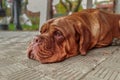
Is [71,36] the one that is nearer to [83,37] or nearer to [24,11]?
[83,37]

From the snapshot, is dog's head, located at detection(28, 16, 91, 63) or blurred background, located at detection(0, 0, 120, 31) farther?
blurred background, located at detection(0, 0, 120, 31)

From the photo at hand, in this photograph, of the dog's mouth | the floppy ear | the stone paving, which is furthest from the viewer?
the floppy ear

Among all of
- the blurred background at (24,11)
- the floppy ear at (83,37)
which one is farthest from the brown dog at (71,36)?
the blurred background at (24,11)

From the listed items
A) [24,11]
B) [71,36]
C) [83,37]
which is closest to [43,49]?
[71,36]

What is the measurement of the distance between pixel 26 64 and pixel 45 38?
0.26 meters

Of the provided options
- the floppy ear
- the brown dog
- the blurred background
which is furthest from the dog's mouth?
the blurred background

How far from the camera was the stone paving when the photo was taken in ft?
5.05

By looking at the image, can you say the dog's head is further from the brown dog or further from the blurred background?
the blurred background

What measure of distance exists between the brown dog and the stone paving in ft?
0.24

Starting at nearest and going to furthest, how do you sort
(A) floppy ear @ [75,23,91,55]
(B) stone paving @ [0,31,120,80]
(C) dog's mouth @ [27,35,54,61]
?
(B) stone paving @ [0,31,120,80] → (C) dog's mouth @ [27,35,54,61] → (A) floppy ear @ [75,23,91,55]

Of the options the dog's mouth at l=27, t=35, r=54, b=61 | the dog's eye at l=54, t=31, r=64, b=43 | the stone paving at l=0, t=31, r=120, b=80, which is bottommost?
the stone paving at l=0, t=31, r=120, b=80

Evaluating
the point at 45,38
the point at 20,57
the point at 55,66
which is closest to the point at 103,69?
the point at 55,66

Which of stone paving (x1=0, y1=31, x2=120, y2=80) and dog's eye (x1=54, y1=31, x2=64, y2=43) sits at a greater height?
dog's eye (x1=54, y1=31, x2=64, y2=43)

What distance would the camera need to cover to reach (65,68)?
1752mm
